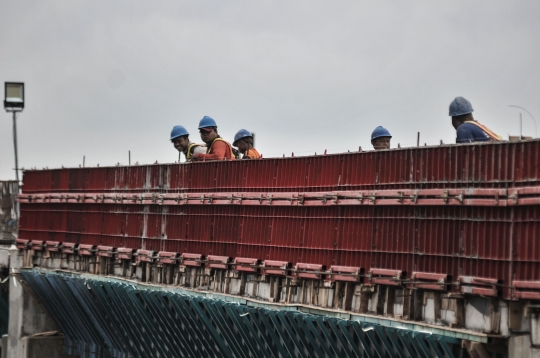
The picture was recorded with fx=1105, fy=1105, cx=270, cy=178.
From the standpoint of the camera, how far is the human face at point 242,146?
26.9 meters

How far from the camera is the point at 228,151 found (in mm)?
26609

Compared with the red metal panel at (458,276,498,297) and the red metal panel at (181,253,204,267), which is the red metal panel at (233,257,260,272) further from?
the red metal panel at (458,276,498,297)

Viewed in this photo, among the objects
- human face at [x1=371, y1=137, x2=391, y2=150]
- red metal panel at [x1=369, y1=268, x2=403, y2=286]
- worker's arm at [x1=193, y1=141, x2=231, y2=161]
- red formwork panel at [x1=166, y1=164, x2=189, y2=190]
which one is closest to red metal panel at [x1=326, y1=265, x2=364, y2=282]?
red metal panel at [x1=369, y1=268, x2=403, y2=286]

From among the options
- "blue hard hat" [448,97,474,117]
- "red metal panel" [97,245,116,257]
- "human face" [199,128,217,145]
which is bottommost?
"red metal panel" [97,245,116,257]

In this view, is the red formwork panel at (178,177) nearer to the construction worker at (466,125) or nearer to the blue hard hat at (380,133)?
the blue hard hat at (380,133)

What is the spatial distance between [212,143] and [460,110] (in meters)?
8.65

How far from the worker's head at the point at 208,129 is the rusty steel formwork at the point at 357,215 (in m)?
0.74

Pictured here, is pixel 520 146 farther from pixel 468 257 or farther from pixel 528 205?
pixel 468 257

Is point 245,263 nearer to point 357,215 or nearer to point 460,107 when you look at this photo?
point 357,215

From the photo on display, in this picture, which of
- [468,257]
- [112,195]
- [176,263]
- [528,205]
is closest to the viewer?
[528,205]

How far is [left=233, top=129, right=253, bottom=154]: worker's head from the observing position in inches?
1059

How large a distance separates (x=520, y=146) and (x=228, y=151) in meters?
10.6

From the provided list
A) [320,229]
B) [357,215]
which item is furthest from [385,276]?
[320,229]

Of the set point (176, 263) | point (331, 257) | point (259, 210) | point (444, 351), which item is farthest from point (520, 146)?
point (176, 263)
